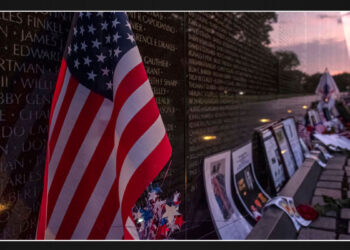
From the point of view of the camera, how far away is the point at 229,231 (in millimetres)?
3203

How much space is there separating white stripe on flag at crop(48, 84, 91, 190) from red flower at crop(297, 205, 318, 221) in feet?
9.12

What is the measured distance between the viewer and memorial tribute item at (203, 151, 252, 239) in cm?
317

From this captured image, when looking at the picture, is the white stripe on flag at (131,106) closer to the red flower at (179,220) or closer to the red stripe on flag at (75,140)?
the red stripe on flag at (75,140)

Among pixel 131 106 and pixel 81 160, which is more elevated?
pixel 131 106

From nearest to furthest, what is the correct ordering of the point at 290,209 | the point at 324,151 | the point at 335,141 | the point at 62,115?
1. the point at 62,115
2. the point at 290,209
3. the point at 335,141
4. the point at 324,151

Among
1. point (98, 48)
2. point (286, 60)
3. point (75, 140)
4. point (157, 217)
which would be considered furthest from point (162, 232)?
point (286, 60)

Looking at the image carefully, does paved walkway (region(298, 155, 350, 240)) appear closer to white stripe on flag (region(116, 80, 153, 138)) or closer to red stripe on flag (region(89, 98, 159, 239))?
red stripe on flag (region(89, 98, 159, 239))

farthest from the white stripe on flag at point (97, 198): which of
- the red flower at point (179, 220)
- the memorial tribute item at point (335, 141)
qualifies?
the memorial tribute item at point (335, 141)

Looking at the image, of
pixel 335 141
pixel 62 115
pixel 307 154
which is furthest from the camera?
pixel 307 154

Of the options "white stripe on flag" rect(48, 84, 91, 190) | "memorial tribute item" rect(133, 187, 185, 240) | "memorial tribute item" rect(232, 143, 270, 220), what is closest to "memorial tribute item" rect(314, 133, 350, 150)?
"memorial tribute item" rect(232, 143, 270, 220)

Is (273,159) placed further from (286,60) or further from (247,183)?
(286,60)

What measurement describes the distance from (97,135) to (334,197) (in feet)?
9.64

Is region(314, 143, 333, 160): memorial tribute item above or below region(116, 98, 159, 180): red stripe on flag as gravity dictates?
below

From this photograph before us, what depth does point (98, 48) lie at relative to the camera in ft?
7.26
